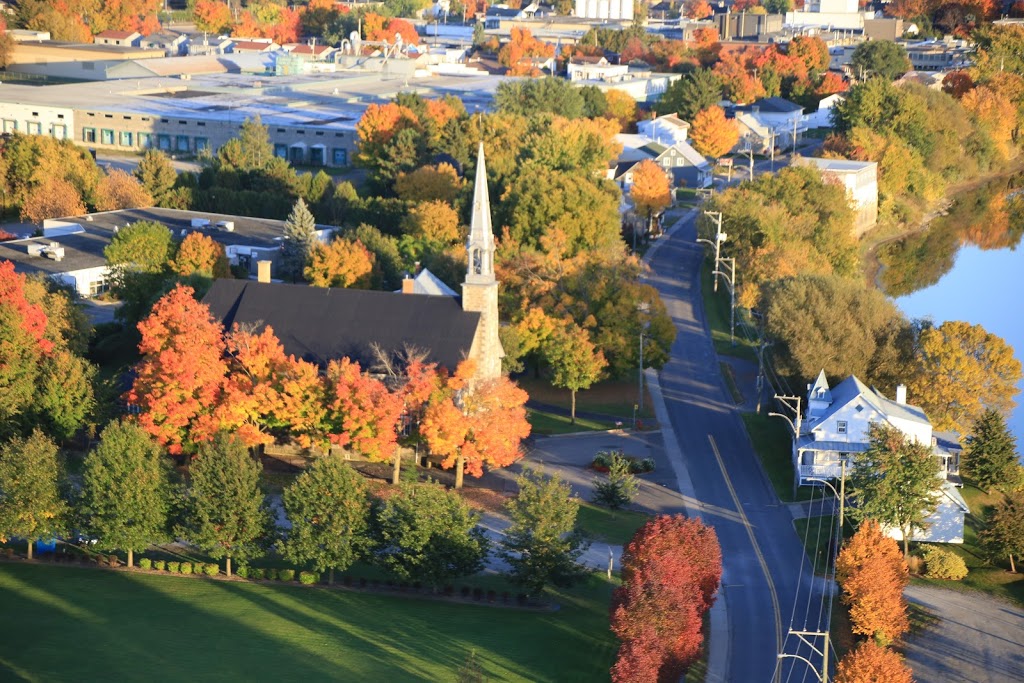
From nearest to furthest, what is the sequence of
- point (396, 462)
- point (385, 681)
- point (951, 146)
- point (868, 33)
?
1. point (385, 681)
2. point (396, 462)
3. point (951, 146)
4. point (868, 33)

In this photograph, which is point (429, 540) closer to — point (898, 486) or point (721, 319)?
point (898, 486)

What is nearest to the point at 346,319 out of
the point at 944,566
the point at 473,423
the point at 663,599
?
the point at 473,423

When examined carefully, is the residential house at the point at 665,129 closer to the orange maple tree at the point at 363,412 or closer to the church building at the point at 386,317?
the church building at the point at 386,317

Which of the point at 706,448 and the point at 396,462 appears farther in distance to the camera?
the point at 706,448

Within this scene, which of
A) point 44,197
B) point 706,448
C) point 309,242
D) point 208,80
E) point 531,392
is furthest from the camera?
point 208,80

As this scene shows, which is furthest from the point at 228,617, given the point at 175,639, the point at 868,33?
the point at 868,33

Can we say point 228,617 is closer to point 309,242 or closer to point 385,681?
point 385,681

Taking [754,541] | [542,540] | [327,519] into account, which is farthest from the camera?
[754,541]
